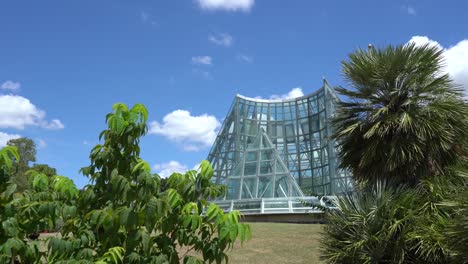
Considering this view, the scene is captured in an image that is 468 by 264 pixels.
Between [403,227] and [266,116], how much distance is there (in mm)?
71448

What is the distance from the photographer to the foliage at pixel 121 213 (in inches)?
144

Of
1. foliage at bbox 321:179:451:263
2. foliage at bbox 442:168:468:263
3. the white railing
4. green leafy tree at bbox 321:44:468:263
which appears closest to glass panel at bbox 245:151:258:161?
the white railing

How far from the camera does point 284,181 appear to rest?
173 ft

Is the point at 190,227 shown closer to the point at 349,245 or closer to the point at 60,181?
the point at 60,181

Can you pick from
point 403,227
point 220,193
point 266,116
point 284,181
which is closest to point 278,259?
point 403,227

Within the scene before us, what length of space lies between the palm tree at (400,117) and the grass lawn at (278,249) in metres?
3.98

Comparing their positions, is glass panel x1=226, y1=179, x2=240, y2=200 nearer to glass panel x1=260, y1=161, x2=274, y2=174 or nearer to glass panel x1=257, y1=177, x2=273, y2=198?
glass panel x1=257, y1=177, x2=273, y2=198

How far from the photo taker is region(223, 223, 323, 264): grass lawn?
14977mm

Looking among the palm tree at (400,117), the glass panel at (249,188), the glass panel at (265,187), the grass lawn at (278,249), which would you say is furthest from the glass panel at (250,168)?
the palm tree at (400,117)

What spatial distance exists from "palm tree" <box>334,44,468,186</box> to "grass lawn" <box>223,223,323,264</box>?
3981 mm

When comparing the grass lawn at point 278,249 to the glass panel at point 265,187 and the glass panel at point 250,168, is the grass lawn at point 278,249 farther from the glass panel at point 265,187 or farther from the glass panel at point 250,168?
the glass panel at point 250,168

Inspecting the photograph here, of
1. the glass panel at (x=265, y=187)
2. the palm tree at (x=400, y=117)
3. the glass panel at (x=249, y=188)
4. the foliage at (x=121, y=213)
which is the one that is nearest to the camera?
the foliage at (x=121, y=213)

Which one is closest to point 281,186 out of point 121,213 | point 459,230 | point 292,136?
point 292,136

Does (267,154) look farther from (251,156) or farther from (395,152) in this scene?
(395,152)
